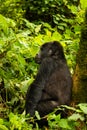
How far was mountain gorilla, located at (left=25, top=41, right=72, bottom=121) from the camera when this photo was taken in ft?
16.1

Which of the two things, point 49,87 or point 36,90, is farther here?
point 49,87

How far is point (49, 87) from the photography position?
16.6 ft

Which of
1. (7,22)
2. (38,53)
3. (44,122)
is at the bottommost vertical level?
(44,122)

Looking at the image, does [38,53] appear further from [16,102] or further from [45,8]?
[45,8]

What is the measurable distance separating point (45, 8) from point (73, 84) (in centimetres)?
635

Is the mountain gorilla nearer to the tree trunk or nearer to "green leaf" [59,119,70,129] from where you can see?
the tree trunk

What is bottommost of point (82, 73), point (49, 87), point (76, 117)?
point (49, 87)

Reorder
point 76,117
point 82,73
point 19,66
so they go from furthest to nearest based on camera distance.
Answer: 1. point 19,66
2. point 82,73
3. point 76,117

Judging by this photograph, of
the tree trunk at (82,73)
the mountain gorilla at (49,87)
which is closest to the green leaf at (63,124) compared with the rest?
the tree trunk at (82,73)

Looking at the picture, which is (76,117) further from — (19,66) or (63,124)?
(19,66)

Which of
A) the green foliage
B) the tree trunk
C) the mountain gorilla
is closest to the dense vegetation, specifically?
the green foliage

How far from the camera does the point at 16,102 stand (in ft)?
17.5

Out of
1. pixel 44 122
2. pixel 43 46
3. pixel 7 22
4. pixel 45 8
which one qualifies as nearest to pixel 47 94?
pixel 44 122

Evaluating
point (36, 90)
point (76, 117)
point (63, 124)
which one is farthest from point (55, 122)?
point (36, 90)
